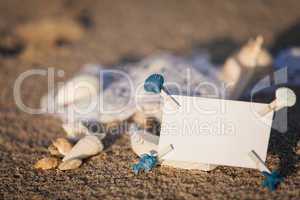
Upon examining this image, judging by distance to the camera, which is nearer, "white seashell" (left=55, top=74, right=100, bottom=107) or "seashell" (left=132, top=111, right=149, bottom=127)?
"seashell" (left=132, top=111, right=149, bottom=127)

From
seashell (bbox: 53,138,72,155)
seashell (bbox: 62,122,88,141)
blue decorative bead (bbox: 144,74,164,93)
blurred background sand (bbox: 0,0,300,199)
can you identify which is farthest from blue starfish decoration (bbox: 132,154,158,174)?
seashell (bbox: 62,122,88,141)

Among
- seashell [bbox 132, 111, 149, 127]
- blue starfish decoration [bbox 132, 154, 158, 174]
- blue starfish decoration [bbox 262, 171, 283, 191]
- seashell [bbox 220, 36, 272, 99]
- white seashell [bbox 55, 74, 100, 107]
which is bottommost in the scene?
blue starfish decoration [bbox 262, 171, 283, 191]

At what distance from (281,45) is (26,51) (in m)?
2.67

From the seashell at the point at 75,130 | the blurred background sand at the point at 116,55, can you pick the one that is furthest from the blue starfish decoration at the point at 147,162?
the seashell at the point at 75,130

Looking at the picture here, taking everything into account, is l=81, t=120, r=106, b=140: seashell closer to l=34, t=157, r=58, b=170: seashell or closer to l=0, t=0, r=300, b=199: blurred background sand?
l=0, t=0, r=300, b=199: blurred background sand

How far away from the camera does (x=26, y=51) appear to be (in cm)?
430

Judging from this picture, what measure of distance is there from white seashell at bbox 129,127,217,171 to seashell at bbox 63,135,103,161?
0.22 meters

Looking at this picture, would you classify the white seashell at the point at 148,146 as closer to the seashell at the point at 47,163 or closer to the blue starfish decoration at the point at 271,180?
the blue starfish decoration at the point at 271,180

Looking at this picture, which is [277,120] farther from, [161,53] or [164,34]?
[164,34]

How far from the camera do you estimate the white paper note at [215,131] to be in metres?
2.17

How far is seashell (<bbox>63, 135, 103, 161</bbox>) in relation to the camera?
252cm

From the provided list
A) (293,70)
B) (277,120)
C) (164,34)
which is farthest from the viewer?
(164,34)

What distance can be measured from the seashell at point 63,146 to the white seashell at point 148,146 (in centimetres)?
41

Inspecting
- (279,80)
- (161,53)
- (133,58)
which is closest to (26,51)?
(133,58)
